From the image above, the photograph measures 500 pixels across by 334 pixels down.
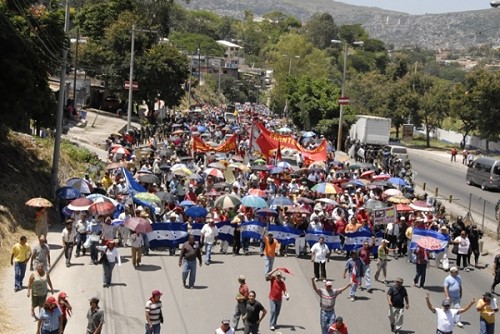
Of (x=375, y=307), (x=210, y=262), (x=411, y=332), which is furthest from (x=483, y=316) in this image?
(x=210, y=262)

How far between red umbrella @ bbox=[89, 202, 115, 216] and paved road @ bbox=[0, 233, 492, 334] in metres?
1.27

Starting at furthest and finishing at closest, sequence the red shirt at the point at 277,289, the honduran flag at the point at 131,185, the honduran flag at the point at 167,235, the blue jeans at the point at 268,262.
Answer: the honduran flag at the point at 131,185 < the honduran flag at the point at 167,235 < the blue jeans at the point at 268,262 < the red shirt at the point at 277,289

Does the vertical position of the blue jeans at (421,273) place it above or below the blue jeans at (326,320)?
Result: below

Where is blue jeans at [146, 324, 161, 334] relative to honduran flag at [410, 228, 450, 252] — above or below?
below

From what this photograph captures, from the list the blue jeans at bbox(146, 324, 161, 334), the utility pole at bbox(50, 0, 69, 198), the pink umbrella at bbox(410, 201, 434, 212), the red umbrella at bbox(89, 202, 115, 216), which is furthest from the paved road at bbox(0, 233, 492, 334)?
the utility pole at bbox(50, 0, 69, 198)

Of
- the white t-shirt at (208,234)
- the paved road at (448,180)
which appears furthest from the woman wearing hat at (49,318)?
the paved road at (448,180)

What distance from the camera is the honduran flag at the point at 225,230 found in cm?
2411

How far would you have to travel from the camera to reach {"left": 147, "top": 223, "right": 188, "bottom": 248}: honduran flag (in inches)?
925

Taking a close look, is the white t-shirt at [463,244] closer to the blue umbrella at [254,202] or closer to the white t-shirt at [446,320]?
the blue umbrella at [254,202]

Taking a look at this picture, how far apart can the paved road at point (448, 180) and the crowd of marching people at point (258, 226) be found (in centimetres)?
667

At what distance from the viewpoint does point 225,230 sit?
24172 mm

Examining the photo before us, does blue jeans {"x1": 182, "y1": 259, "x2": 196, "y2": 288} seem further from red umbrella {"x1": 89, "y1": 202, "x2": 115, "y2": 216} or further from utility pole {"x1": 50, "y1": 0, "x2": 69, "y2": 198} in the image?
utility pole {"x1": 50, "y1": 0, "x2": 69, "y2": 198}

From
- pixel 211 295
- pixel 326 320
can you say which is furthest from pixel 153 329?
pixel 211 295

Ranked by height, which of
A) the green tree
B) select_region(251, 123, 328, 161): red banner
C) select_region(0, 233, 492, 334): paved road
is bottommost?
select_region(0, 233, 492, 334): paved road
